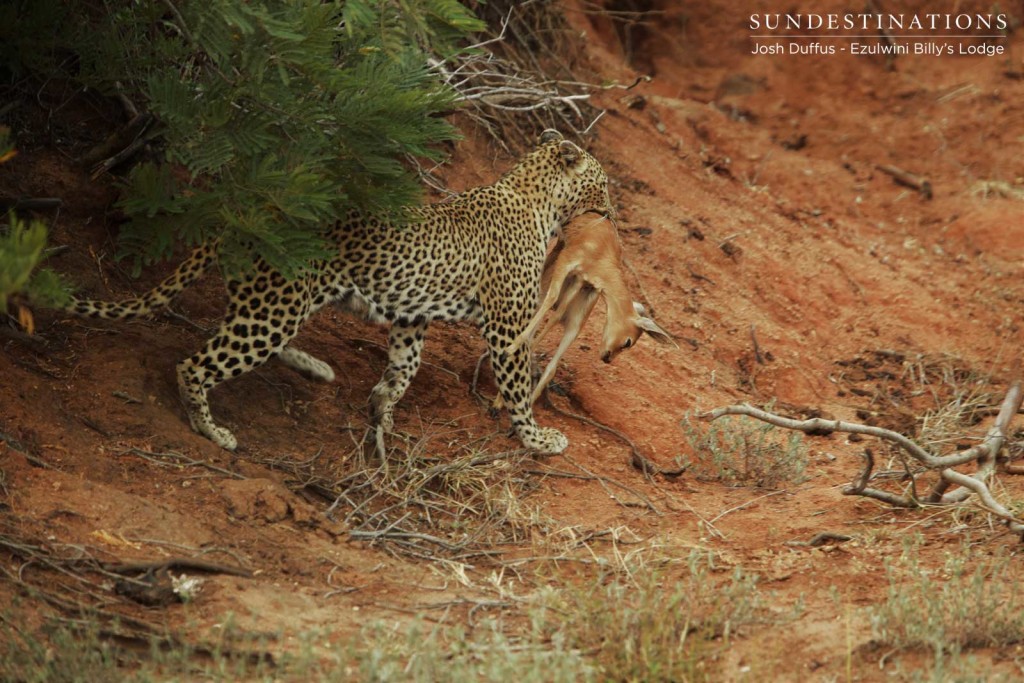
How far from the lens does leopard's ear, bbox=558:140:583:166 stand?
28.2ft

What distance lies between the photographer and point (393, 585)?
20.2 feet

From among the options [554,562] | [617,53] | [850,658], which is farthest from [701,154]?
[850,658]

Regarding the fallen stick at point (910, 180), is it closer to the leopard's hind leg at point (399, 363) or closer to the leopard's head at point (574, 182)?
the leopard's head at point (574, 182)

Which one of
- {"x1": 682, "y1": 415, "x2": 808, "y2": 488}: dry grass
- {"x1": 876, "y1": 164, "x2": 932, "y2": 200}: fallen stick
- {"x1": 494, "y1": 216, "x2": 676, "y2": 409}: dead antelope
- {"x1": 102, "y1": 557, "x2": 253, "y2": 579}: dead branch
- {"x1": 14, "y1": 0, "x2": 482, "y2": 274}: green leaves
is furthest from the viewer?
{"x1": 876, "y1": 164, "x2": 932, "y2": 200}: fallen stick

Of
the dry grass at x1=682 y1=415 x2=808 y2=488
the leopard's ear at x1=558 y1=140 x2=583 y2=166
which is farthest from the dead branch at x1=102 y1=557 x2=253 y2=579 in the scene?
the leopard's ear at x1=558 y1=140 x2=583 y2=166

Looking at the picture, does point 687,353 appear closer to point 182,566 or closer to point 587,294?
point 587,294

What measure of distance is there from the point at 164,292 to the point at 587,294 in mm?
2569

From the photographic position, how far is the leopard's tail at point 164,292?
7154 mm

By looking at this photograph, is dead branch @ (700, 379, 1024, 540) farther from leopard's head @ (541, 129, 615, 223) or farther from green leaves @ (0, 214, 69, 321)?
green leaves @ (0, 214, 69, 321)

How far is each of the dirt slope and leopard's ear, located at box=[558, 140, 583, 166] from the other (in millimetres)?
1471

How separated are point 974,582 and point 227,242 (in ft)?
12.7

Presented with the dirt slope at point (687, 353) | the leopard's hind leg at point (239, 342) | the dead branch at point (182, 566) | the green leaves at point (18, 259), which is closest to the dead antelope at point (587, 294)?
the dirt slope at point (687, 353)

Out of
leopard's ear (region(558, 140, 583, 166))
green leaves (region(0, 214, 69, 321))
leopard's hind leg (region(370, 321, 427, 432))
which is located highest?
leopard's ear (region(558, 140, 583, 166))

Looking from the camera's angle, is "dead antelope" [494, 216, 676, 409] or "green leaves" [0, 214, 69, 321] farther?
"dead antelope" [494, 216, 676, 409]
